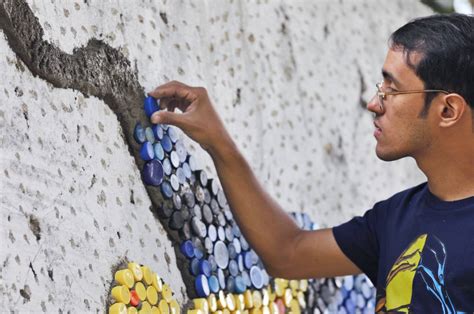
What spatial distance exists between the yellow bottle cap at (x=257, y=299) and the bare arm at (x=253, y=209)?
0.10 m

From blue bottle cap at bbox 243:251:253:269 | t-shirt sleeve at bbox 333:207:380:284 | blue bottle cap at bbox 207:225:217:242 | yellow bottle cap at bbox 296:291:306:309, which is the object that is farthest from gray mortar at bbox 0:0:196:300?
yellow bottle cap at bbox 296:291:306:309

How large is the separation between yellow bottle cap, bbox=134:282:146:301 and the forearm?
0.33 meters

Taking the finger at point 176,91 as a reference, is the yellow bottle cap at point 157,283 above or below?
below

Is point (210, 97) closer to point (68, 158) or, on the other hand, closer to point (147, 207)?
point (147, 207)

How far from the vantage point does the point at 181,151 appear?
2264 millimetres

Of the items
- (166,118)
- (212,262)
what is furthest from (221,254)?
(166,118)

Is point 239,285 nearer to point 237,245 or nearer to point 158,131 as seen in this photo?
point 237,245

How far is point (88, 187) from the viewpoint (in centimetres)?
195

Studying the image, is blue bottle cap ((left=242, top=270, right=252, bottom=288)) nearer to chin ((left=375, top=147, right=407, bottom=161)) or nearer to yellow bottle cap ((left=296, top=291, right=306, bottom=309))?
yellow bottle cap ((left=296, top=291, right=306, bottom=309))

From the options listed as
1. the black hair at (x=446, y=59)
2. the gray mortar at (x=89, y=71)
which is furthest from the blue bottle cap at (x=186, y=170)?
the black hair at (x=446, y=59)

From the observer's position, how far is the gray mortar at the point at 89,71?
1.81m

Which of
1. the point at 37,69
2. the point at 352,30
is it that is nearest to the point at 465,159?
the point at 37,69

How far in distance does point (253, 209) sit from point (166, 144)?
24cm

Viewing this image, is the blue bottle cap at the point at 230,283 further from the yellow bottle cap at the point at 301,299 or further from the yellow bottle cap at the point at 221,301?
the yellow bottle cap at the point at 301,299
